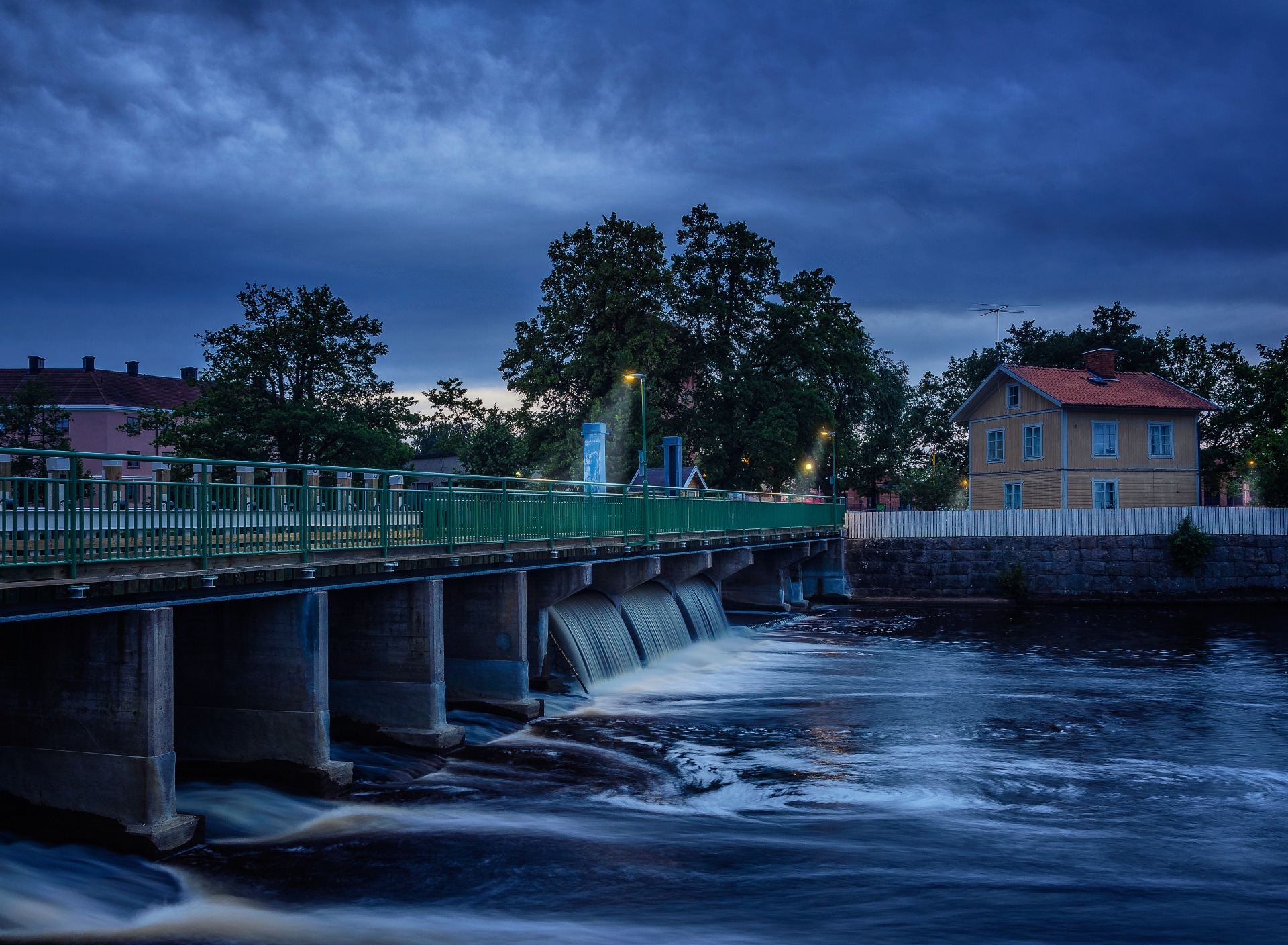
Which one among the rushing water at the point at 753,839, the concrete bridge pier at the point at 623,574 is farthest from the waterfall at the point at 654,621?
the rushing water at the point at 753,839

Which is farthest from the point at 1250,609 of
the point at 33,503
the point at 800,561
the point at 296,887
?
the point at 33,503

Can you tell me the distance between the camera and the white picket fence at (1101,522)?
44312mm

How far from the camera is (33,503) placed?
9.93 m

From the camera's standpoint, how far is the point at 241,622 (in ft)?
46.8

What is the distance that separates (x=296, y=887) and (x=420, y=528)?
6.53 m

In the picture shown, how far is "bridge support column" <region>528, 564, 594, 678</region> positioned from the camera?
21531 mm

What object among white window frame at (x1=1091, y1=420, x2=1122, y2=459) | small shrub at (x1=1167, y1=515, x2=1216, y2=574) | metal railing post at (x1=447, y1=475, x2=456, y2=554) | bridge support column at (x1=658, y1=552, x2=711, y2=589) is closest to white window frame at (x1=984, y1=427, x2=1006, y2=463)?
white window frame at (x1=1091, y1=420, x2=1122, y2=459)

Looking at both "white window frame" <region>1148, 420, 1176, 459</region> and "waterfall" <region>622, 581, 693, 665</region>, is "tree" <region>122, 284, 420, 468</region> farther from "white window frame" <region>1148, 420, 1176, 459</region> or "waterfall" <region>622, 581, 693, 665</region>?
"white window frame" <region>1148, 420, 1176, 459</region>

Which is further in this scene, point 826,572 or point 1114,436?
point 1114,436

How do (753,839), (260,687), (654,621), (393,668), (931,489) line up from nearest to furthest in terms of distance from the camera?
(753,839), (260,687), (393,668), (654,621), (931,489)

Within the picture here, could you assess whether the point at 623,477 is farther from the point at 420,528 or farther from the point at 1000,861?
the point at 1000,861

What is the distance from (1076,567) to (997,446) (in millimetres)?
12406

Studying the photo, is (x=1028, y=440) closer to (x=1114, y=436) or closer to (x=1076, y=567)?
(x=1114, y=436)

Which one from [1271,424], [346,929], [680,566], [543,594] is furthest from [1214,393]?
[346,929]
